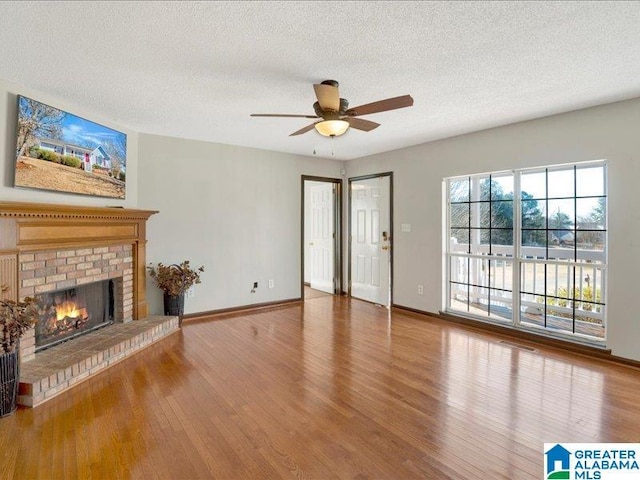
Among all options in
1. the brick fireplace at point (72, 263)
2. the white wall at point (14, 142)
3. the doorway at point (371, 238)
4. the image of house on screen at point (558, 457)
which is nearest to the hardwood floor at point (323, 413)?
the image of house on screen at point (558, 457)

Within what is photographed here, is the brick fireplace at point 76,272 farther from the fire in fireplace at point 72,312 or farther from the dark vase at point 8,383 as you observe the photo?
the dark vase at point 8,383

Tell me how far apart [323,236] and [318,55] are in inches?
173

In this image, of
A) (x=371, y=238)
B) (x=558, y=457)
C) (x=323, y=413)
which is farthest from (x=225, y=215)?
(x=558, y=457)

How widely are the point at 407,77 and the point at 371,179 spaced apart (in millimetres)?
3125

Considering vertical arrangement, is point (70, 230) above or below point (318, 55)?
below

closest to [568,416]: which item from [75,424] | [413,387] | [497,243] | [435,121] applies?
[413,387]

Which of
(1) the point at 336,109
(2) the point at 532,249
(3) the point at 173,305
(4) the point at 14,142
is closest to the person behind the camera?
(1) the point at 336,109

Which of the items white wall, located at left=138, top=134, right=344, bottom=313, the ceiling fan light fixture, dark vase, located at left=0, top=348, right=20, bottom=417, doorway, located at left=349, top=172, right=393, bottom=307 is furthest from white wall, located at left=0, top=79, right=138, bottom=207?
doorway, located at left=349, top=172, right=393, bottom=307

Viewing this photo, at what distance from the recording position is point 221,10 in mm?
1885

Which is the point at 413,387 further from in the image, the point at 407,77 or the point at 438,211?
the point at 438,211

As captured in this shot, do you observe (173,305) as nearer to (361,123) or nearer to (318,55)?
(361,123)

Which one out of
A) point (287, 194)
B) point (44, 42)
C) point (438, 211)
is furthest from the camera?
point (287, 194)

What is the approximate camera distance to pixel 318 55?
2.37 metres

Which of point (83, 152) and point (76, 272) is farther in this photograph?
point (83, 152)
